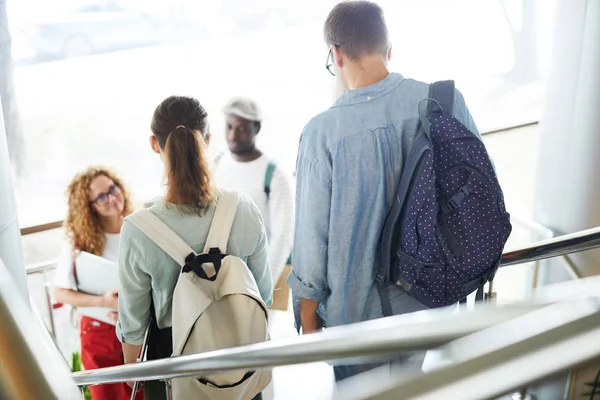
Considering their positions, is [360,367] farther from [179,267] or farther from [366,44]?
[366,44]

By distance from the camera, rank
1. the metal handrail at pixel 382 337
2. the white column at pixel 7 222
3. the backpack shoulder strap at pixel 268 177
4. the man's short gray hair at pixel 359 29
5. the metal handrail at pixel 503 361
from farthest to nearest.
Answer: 1. the backpack shoulder strap at pixel 268 177
2. the white column at pixel 7 222
3. the man's short gray hair at pixel 359 29
4. the metal handrail at pixel 382 337
5. the metal handrail at pixel 503 361

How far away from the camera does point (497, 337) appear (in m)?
0.27

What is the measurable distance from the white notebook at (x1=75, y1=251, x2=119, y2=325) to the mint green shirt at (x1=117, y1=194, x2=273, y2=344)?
0.76 m

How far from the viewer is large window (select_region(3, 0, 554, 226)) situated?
340cm

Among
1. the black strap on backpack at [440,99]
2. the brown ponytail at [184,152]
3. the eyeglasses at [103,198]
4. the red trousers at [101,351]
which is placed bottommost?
the red trousers at [101,351]

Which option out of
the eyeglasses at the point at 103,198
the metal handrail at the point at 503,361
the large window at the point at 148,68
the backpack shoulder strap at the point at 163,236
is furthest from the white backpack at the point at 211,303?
the metal handrail at the point at 503,361

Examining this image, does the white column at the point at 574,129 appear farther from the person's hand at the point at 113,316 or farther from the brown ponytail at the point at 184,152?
the person's hand at the point at 113,316

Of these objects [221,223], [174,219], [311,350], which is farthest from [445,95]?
[311,350]

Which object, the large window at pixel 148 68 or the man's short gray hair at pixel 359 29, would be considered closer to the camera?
the man's short gray hair at pixel 359 29

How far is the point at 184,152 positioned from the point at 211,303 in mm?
477

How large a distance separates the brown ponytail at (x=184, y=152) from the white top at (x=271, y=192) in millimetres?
1100

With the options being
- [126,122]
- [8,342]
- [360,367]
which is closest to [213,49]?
[126,122]

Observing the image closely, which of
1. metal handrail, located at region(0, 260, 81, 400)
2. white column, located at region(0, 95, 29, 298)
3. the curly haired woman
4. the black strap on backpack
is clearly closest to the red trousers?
the curly haired woman

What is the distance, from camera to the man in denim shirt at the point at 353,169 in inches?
67.7
